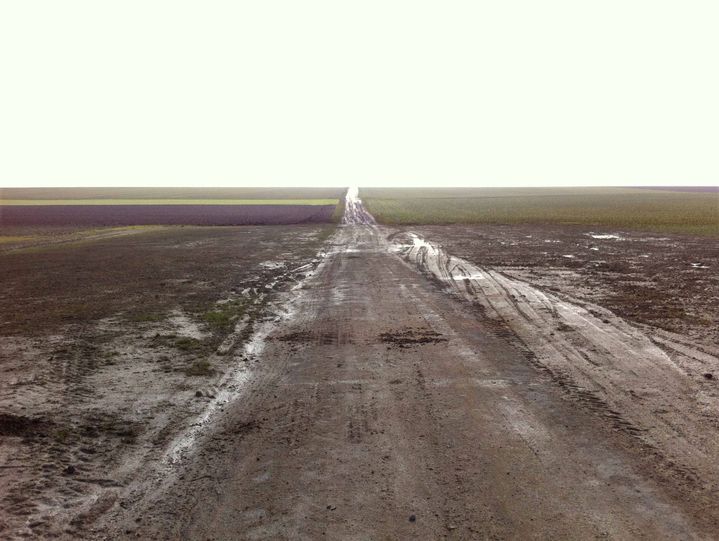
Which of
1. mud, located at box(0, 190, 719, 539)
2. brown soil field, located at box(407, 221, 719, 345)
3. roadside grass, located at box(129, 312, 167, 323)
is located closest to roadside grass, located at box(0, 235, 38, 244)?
brown soil field, located at box(407, 221, 719, 345)

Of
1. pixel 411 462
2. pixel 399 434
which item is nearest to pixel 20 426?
pixel 399 434

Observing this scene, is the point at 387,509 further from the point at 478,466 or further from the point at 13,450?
the point at 13,450

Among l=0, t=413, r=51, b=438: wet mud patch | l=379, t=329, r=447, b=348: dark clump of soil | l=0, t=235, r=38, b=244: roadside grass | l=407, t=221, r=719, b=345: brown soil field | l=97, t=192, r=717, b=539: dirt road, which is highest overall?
l=407, t=221, r=719, b=345: brown soil field

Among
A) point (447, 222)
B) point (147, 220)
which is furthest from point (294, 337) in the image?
point (147, 220)

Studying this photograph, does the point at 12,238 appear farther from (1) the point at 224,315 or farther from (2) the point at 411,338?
(2) the point at 411,338

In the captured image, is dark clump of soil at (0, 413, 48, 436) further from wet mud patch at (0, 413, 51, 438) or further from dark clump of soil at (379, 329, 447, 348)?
dark clump of soil at (379, 329, 447, 348)

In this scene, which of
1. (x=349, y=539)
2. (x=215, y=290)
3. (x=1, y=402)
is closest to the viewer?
(x=349, y=539)

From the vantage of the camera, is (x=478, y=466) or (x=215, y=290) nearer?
(x=478, y=466)
